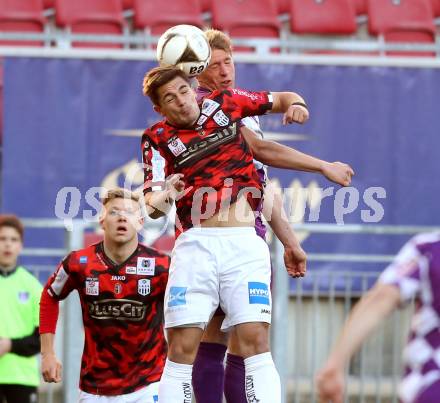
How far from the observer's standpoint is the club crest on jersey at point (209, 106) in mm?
5723

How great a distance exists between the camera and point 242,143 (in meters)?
5.75

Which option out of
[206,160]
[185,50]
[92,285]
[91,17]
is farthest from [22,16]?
[206,160]

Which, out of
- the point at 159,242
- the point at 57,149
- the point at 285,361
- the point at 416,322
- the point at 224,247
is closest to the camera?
the point at 416,322

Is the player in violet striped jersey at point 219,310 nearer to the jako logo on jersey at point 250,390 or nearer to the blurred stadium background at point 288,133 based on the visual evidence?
the jako logo on jersey at point 250,390

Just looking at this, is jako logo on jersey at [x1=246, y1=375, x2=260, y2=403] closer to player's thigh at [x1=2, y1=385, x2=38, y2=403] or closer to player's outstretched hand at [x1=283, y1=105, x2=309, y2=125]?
player's outstretched hand at [x1=283, y1=105, x2=309, y2=125]

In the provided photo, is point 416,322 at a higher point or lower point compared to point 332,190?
lower

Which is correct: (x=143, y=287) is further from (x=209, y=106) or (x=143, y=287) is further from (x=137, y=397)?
(x=209, y=106)

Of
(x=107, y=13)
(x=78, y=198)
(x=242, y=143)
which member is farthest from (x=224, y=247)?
(x=107, y=13)

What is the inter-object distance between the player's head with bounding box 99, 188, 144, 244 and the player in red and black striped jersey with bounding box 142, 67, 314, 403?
832mm

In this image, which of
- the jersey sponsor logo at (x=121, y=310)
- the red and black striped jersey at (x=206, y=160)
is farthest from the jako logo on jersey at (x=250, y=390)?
the jersey sponsor logo at (x=121, y=310)

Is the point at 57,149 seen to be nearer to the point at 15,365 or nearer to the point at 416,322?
the point at 15,365

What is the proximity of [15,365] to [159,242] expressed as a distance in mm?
1711

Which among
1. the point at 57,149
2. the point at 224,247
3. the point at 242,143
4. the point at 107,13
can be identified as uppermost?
the point at 107,13

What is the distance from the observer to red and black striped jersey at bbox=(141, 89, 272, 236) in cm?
560
